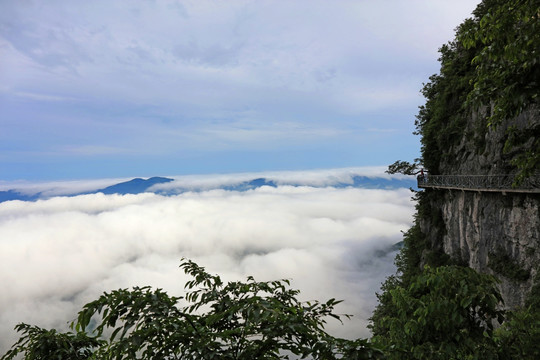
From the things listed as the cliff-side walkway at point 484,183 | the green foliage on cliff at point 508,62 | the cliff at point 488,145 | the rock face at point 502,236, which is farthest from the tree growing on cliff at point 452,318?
the rock face at point 502,236

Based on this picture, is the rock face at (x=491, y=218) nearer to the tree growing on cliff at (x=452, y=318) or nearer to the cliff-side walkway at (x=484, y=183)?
the cliff-side walkway at (x=484, y=183)

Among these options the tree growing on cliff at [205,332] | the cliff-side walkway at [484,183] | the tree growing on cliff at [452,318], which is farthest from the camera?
the cliff-side walkway at [484,183]

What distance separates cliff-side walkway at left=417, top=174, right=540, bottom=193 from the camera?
19906 mm

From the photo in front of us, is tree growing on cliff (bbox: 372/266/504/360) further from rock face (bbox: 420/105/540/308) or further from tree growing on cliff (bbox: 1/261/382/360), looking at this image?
rock face (bbox: 420/105/540/308)

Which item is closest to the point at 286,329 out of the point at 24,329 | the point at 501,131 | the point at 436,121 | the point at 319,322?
the point at 319,322

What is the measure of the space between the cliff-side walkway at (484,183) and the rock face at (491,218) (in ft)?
1.87

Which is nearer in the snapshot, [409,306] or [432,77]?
[409,306]

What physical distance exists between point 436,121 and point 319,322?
36375 mm

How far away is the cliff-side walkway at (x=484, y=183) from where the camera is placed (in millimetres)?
19906

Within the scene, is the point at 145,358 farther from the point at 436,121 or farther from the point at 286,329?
the point at 436,121

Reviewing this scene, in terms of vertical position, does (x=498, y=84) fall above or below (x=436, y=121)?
below

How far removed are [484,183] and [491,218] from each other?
2.79 metres

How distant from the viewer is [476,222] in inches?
1058

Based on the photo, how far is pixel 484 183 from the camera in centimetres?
2542
